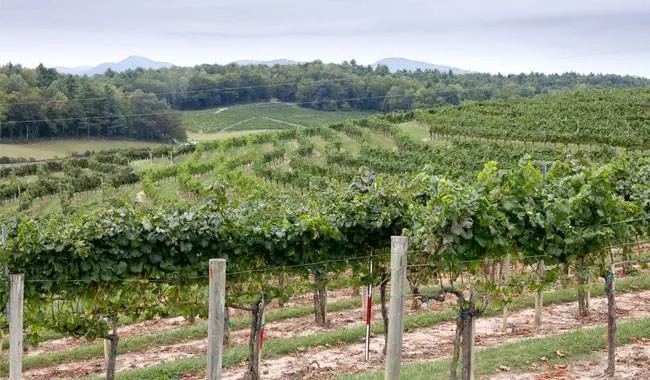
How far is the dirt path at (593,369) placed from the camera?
34.5ft

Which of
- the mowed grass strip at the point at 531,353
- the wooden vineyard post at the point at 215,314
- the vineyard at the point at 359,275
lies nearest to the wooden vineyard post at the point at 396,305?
the vineyard at the point at 359,275

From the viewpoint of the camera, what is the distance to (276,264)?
11680 millimetres

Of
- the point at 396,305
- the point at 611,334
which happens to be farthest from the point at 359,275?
the point at 396,305

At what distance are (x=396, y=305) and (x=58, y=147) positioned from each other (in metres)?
87.0

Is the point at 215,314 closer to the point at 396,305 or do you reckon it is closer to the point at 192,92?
the point at 396,305

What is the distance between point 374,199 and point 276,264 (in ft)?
6.20

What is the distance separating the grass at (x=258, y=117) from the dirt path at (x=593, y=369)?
309ft

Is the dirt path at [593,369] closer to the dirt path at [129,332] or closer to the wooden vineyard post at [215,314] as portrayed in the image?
the wooden vineyard post at [215,314]

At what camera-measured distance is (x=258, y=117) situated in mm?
114188

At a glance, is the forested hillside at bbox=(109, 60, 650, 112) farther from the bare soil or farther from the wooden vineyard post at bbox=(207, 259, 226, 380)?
the wooden vineyard post at bbox=(207, 259, 226, 380)

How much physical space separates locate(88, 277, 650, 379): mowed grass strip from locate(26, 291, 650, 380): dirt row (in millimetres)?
191

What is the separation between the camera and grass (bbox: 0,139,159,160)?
8312 cm

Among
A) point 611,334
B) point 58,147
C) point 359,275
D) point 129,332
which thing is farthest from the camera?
point 58,147

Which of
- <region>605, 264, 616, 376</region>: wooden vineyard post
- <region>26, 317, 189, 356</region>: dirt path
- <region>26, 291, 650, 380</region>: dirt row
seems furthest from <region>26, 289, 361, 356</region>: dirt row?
<region>605, 264, 616, 376</region>: wooden vineyard post
